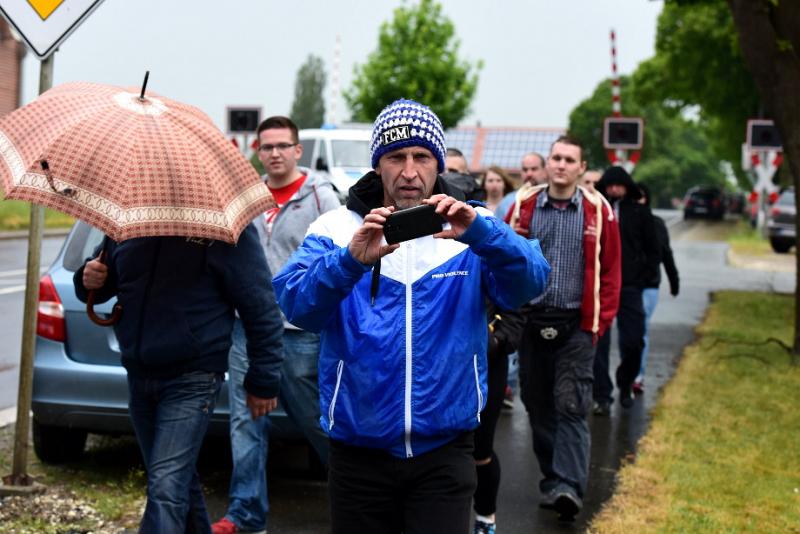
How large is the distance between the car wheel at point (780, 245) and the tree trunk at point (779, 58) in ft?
70.7

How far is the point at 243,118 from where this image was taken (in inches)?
888

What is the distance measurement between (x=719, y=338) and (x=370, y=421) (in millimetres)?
10070

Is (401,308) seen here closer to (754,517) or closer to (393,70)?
(754,517)

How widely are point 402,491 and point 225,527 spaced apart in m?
2.25

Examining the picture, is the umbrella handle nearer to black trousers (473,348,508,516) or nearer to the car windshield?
black trousers (473,348,508,516)

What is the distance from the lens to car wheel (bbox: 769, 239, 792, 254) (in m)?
32.3

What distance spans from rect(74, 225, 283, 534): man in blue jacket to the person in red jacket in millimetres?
2186

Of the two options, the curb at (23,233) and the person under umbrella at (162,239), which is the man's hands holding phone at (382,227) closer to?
the person under umbrella at (162,239)

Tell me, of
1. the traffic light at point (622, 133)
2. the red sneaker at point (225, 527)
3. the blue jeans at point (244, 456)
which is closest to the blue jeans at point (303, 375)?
the blue jeans at point (244, 456)

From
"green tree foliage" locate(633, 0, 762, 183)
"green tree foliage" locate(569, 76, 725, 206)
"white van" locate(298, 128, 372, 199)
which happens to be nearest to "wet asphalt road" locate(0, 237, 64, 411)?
"white van" locate(298, 128, 372, 199)

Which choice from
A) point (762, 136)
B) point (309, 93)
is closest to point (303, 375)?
point (762, 136)

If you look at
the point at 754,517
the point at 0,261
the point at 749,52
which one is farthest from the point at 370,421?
the point at 0,261

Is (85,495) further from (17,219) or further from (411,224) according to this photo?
(17,219)

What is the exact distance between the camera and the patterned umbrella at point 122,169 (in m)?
3.87
